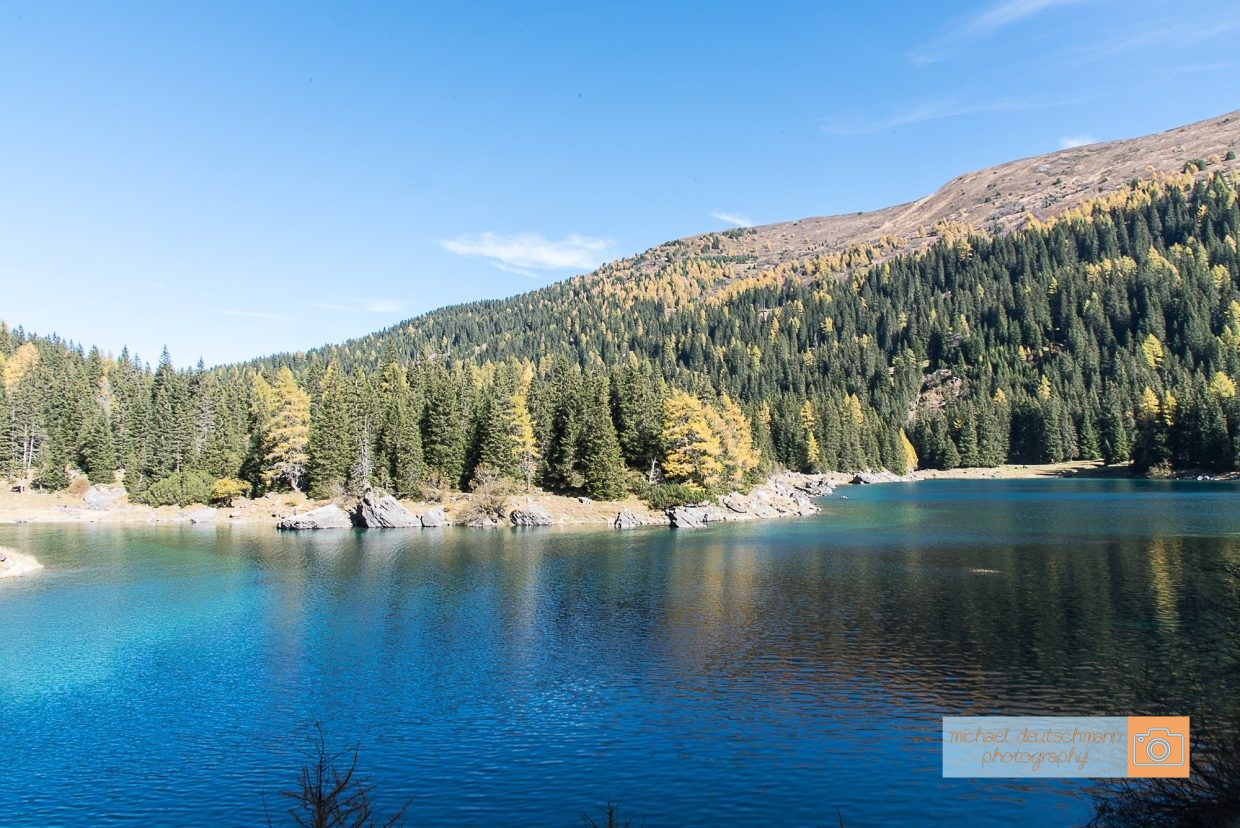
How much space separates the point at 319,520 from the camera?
96250mm

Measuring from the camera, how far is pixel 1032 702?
2750 cm

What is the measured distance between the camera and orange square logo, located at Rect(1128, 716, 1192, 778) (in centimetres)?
2114

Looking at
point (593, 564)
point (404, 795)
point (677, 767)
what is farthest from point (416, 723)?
point (593, 564)

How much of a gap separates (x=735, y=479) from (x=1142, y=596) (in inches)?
2775

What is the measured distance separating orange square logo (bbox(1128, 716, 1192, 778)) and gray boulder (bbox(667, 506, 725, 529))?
67134 millimetres

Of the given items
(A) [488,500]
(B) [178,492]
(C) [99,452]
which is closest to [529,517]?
(A) [488,500]

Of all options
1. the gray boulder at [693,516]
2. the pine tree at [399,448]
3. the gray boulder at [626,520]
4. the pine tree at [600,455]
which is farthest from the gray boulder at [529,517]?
the pine tree at [399,448]

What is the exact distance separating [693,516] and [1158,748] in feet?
236

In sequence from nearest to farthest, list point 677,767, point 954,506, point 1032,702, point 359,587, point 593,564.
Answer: point 677,767 < point 1032,702 < point 359,587 < point 593,564 < point 954,506

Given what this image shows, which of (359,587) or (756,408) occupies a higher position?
(756,408)

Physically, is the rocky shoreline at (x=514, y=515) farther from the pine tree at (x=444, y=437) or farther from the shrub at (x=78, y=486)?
the shrub at (x=78, y=486)

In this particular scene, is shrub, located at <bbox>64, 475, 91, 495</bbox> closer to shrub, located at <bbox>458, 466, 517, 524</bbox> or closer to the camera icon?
shrub, located at <bbox>458, 466, 517, 524</bbox>

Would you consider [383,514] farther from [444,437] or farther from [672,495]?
[672,495]

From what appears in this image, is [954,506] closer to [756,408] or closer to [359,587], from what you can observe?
[756,408]
